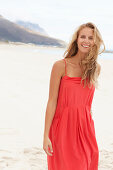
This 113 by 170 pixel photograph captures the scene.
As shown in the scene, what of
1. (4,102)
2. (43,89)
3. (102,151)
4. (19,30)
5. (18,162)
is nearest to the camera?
(18,162)

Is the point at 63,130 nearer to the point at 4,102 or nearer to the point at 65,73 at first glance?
the point at 65,73

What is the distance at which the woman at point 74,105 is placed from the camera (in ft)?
6.87

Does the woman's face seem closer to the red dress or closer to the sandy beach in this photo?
the red dress

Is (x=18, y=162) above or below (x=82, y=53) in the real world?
below

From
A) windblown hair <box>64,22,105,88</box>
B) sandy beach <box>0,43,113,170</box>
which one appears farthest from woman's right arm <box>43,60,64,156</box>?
sandy beach <box>0,43,113,170</box>

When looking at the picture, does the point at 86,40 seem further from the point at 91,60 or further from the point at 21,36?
the point at 21,36

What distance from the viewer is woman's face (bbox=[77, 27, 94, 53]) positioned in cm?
210

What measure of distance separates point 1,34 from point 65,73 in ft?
382

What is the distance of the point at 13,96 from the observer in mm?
8172

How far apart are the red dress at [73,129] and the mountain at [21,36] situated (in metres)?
108

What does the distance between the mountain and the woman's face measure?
108 meters

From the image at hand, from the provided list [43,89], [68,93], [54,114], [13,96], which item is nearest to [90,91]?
[68,93]

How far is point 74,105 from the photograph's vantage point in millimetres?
2129

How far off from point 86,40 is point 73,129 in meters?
0.72
